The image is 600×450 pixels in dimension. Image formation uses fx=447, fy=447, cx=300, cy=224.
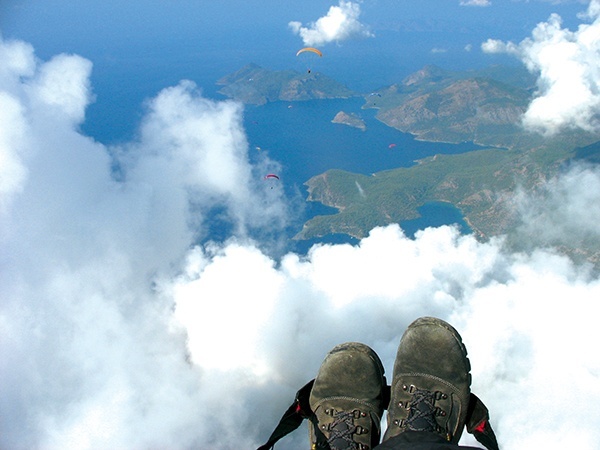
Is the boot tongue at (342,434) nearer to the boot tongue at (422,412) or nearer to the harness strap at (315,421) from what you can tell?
the harness strap at (315,421)

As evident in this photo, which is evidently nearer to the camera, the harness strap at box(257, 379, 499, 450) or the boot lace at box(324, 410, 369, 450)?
the harness strap at box(257, 379, 499, 450)

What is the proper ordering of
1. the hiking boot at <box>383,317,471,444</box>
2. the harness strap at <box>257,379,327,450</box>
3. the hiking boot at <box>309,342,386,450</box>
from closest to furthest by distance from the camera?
the harness strap at <box>257,379,327,450</box> → the hiking boot at <box>383,317,471,444</box> → the hiking boot at <box>309,342,386,450</box>

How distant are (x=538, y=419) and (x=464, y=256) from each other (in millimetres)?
92743

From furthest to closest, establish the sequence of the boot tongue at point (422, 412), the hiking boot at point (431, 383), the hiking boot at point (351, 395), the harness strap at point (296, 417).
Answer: the hiking boot at point (351, 395)
the hiking boot at point (431, 383)
the boot tongue at point (422, 412)
the harness strap at point (296, 417)

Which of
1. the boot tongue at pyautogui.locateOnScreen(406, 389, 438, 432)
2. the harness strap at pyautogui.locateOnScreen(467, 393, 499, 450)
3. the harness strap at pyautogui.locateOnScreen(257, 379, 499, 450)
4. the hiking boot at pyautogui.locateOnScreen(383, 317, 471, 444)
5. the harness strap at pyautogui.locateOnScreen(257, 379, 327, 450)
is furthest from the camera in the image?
the hiking boot at pyautogui.locateOnScreen(383, 317, 471, 444)

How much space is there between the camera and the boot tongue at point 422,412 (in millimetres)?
7500

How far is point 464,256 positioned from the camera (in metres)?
192

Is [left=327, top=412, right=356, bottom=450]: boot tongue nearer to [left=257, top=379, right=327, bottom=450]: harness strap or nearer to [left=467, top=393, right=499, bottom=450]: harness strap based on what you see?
[left=257, top=379, right=327, bottom=450]: harness strap

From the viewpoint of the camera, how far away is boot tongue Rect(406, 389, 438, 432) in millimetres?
7500

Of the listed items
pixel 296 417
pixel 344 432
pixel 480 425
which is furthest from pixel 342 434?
pixel 480 425

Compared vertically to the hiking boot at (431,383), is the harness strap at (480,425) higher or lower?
lower

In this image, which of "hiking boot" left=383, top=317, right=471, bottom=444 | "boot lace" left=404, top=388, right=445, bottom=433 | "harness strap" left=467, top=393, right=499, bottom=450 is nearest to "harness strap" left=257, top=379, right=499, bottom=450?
"harness strap" left=467, top=393, right=499, bottom=450

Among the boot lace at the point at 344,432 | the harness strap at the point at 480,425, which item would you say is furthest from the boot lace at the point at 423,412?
the boot lace at the point at 344,432

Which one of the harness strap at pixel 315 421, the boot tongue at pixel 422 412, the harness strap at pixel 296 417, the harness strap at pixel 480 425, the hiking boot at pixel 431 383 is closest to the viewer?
the harness strap at pixel 480 425
